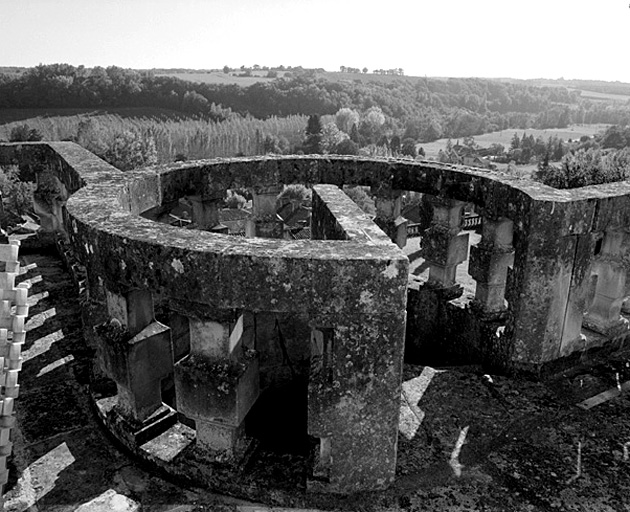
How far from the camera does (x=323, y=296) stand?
5.26 metres

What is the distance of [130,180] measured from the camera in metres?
8.52

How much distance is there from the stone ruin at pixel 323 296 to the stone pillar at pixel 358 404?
1 cm

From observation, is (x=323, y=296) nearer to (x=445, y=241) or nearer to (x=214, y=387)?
(x=214, y=387)

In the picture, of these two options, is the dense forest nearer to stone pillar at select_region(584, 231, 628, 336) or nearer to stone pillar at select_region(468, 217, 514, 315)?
stone pillar at select_region(468, 217, 514, 315)

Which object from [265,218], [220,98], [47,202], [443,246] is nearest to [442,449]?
[443,246]

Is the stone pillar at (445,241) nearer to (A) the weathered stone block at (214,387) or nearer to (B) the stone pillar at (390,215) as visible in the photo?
(B) the stone pillar at (390,215)

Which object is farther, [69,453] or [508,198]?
[508,198]

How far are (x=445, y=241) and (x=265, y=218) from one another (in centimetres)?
297

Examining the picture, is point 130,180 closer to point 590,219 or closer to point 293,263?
point 293,263

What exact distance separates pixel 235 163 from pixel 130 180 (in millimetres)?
2237

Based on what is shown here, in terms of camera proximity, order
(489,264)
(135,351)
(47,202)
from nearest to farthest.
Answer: (135,351)
(489,264)
(47,202)

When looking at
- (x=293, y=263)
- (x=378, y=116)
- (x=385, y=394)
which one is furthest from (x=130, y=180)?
(x=378, y=116)

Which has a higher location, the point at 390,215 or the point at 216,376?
the point at 390,215

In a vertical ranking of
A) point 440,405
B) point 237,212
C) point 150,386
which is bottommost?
point 237,212
